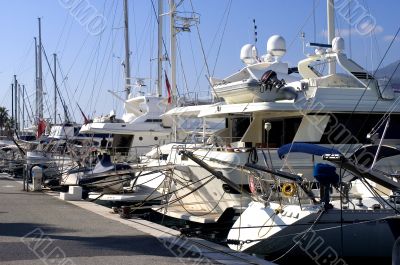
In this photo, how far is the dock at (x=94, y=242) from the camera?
814 cm

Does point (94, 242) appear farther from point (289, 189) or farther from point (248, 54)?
point (248, 54)

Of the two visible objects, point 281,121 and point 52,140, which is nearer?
point 281,121

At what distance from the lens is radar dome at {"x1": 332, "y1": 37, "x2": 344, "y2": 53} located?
674 inches

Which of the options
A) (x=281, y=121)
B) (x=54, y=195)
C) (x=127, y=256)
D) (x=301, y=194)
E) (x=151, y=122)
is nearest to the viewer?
(x=127, y=256)

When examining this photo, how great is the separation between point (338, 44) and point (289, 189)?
25.9 feet

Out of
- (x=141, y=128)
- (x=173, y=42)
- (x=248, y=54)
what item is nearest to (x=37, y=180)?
(x=248, y=54)

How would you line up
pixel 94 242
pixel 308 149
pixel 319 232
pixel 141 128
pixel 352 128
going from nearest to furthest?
pixel 94 242, pixel 319 232, pixel 308 149, pixel 352 128, pixel 141 128

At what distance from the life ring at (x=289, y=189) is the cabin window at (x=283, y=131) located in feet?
17.8

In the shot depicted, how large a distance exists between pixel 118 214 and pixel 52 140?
21.4 m

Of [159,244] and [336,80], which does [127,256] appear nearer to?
[159,244]

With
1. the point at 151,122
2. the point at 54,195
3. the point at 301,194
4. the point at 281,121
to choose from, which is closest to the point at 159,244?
the point at 301,194

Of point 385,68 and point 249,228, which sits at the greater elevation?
point 385,68

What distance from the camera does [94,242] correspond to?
9336mm

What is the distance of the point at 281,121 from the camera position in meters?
16.6
